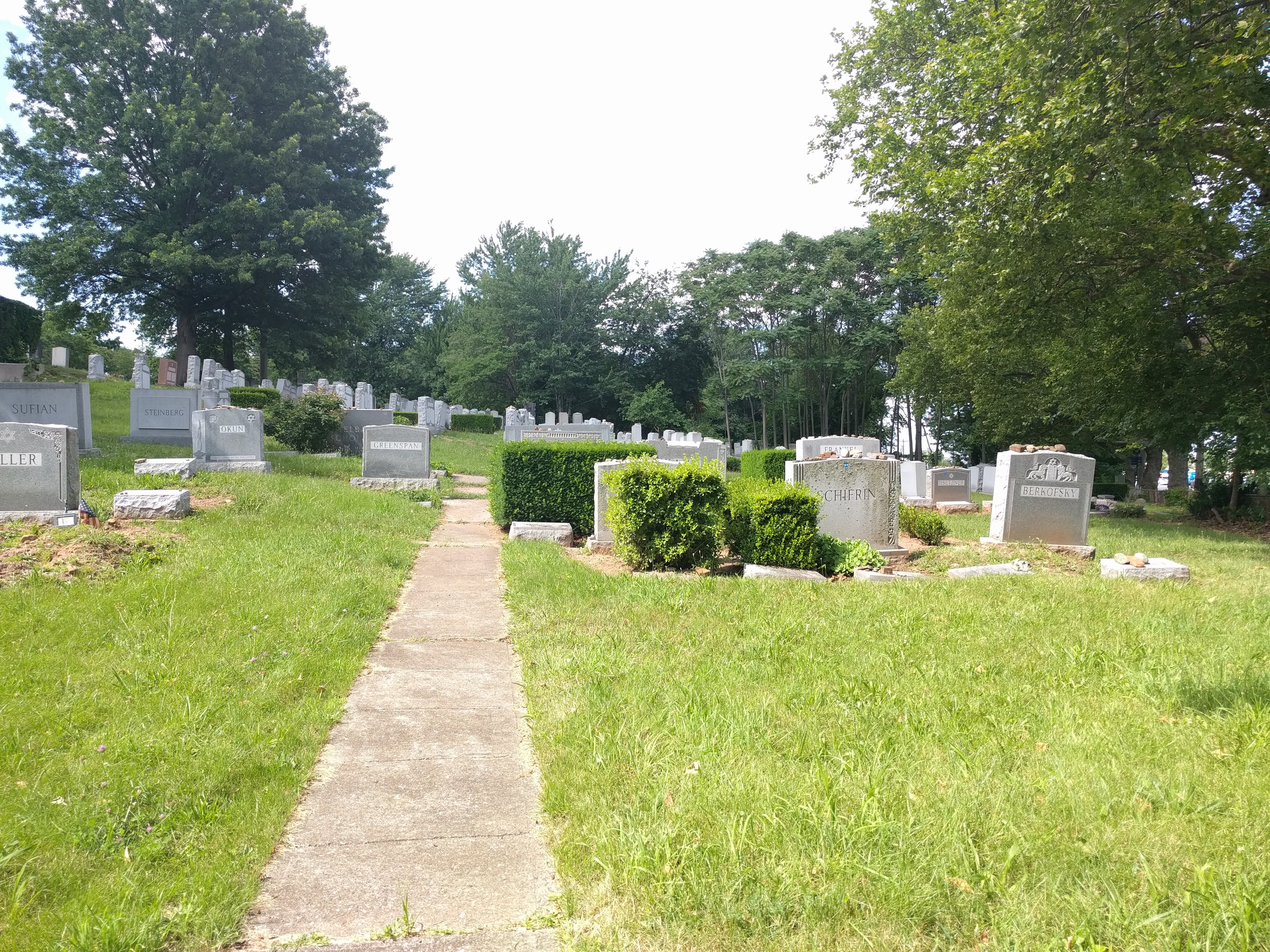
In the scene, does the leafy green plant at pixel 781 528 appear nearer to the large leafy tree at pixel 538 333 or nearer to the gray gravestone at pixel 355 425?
the gray gravestone at pixel 355 425

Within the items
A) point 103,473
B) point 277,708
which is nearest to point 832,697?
point 277,708

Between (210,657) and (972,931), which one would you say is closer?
(972,931)

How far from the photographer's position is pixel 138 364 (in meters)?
27.6

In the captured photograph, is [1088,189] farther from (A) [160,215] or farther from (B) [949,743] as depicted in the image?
(A) [160,215]

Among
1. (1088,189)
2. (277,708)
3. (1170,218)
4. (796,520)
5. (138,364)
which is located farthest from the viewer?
(138,364)

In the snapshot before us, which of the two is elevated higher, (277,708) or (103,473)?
(103,473)

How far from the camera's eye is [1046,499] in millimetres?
11531

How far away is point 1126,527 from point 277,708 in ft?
56.3

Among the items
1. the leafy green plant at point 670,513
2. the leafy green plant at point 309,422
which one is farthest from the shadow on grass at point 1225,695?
the leafy green plant at point 309,422

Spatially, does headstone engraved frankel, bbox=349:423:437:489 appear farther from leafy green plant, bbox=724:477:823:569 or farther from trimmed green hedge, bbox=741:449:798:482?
leafy green plant, bbox=724:477:823:569

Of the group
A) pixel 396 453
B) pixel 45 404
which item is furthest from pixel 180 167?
pixel 396 453

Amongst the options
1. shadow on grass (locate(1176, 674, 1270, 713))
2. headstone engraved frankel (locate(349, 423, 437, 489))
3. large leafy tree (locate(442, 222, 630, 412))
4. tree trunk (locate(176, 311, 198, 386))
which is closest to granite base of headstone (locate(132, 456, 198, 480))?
headstone engraved frankel (locate(349, 423, 437, 489))

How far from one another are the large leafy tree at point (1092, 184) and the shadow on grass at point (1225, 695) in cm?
792

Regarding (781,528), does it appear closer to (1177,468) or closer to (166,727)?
(166,727)
